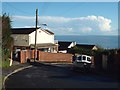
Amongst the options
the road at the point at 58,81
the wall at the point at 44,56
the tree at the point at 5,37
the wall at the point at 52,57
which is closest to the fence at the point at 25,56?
the wall at the point at 44,56

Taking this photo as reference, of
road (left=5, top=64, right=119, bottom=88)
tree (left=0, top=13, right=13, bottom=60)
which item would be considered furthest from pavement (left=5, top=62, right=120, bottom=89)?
tree (left=0, top=13, right=13, bottom=60)

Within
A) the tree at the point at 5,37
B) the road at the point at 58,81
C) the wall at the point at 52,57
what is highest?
the tree at the point at 5,37

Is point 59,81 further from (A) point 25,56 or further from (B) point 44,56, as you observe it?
(B) point 44,56

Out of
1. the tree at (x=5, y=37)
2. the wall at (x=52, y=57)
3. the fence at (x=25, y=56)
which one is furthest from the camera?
the wall at (x=52, y=57)

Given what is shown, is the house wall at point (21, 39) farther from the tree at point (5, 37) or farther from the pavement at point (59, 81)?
the pavement at point (59, 81)

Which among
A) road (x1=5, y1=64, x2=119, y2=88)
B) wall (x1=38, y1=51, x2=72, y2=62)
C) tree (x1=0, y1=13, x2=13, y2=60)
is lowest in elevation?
road (x1=5, y1=64, x2=119, y2=88)

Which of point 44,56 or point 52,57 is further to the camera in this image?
point 52,57

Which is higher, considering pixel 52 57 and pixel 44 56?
pixel 44 56

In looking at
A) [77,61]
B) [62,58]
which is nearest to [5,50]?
[77,61]

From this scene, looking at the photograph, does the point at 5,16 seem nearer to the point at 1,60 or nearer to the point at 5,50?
the point at 5,50

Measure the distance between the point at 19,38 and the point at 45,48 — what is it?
6510 millimetres

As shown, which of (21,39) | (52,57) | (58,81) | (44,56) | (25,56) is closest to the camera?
(58,81)

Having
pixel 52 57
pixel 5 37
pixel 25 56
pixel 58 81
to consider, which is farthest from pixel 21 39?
pixel 58 81

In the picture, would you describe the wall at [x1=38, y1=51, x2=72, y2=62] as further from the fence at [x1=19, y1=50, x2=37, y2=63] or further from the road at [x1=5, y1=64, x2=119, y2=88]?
the road at [x1=5, y1=64, x2=119, y2=88]
